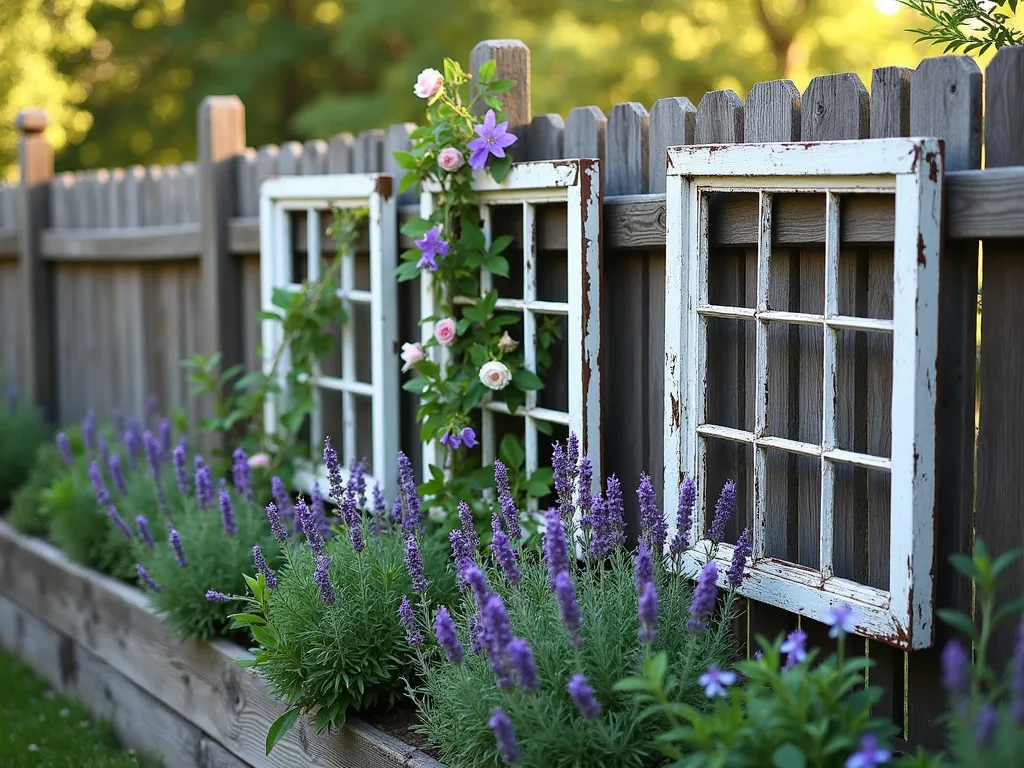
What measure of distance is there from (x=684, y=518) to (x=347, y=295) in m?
1.99

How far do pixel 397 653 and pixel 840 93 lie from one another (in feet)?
5.70

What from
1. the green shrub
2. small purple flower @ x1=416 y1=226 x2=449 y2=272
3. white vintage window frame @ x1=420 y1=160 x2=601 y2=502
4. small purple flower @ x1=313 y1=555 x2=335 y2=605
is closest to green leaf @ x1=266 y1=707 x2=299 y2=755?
small purple flower @ x1=313 y1=555 x2=335 y2=605

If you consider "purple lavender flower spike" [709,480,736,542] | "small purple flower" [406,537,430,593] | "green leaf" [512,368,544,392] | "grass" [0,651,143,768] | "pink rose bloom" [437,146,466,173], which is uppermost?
"pink rose bloom" [437,146,466,173]

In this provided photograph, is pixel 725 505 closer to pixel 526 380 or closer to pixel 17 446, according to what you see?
pixel 526 380

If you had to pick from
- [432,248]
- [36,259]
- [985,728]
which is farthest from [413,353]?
[36,259]

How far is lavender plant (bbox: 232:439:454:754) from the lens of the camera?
288 centimetres

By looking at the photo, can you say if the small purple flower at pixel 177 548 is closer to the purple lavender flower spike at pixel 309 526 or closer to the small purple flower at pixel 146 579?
the small purple flower at pixel 146 579

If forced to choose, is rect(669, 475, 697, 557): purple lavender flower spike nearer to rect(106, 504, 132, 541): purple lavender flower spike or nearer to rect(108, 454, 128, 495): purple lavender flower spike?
rect(106, 504, 132, 541): purple lavender flower spike

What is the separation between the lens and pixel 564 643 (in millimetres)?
2457

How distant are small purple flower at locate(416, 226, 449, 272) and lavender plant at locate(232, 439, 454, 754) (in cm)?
70

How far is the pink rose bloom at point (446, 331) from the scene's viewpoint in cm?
350

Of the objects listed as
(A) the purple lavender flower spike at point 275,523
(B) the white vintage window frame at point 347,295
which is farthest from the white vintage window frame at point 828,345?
(B) the white vintage window frame at point 347,295

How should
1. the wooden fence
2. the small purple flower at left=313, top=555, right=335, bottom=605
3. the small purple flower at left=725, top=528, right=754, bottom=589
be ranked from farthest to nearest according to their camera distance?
1. the small purple flower at left=313, top=555, right=335, bottom=605
2. the small purple flower at left=725, top=528, right=754, bottom=589
3. the wooden fence

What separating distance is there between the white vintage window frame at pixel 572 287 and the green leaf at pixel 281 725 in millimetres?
959
